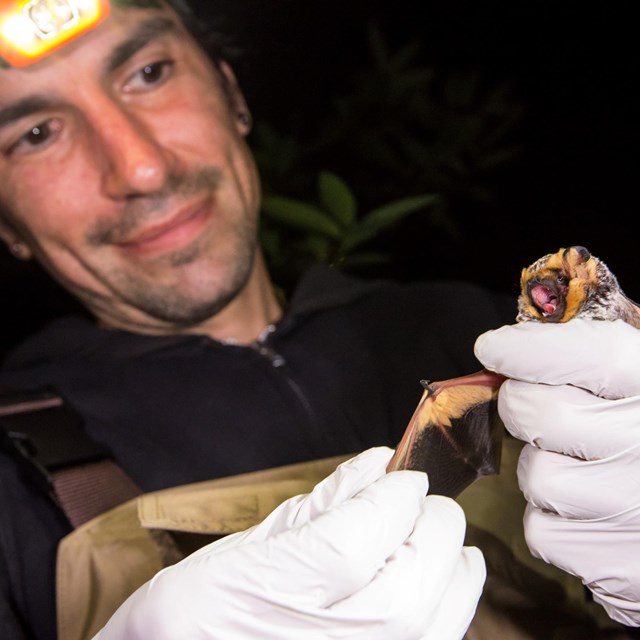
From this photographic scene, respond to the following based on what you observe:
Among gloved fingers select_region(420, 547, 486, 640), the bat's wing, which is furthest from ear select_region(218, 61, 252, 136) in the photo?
gloved fingers select_region(420, 547, 486, 640)

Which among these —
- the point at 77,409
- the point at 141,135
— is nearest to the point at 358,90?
the point at 141,135

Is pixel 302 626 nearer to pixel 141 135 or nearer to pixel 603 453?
pixel 603 453

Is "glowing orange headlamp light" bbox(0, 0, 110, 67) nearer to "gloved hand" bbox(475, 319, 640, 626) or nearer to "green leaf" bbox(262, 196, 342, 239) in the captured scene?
"green leaf" bbox(262, 196, 342, 239)

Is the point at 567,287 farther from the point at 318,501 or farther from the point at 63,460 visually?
the point at 63,460

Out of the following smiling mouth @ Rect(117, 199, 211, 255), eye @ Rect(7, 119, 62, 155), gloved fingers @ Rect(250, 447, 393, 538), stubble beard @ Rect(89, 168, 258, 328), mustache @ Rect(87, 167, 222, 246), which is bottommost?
gloved fingers @ Rect(250, 447, 393, 538)

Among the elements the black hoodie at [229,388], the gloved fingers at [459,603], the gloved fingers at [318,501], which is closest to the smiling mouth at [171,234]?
the black hoodie at [229,388]

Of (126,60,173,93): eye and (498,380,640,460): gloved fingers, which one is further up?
(126,60,173,93): eye

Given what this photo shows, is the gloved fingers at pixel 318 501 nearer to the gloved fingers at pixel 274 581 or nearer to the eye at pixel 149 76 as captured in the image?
the gloved fingers at pixel 274 581

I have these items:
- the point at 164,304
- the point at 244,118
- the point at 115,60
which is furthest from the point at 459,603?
the point at 244,118
